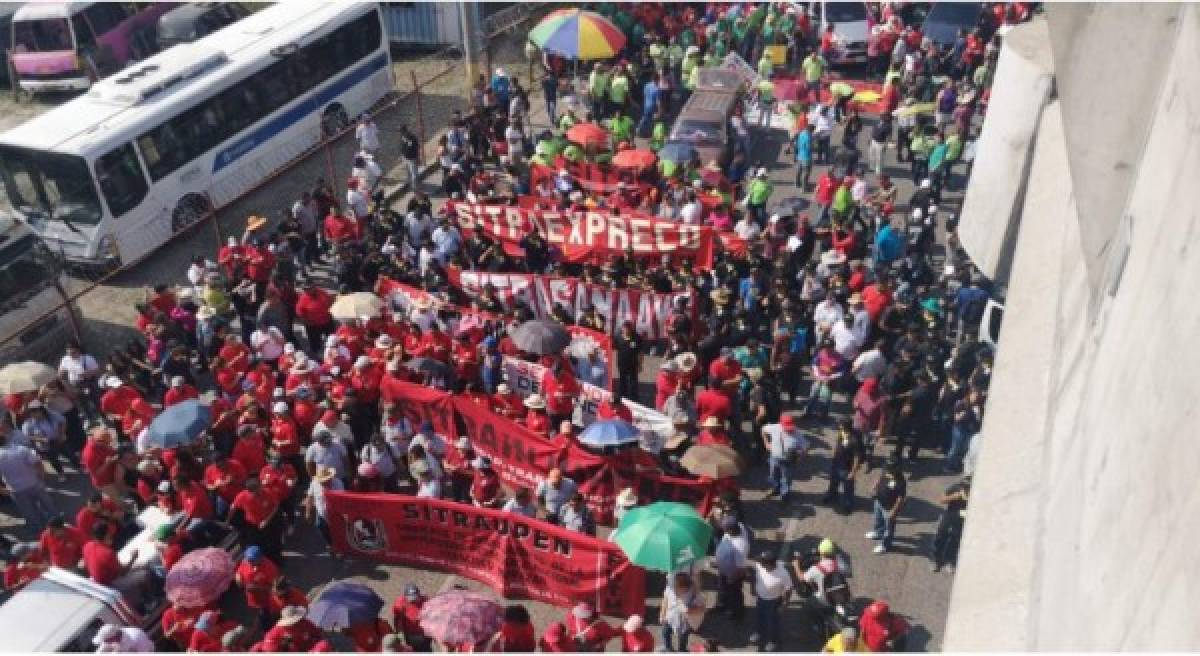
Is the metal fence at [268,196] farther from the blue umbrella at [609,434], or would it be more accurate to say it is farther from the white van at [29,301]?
the blue umbrella at [609,434]

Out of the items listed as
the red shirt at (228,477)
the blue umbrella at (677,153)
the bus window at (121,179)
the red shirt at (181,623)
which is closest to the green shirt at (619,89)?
the blue umbrella at (677,153)

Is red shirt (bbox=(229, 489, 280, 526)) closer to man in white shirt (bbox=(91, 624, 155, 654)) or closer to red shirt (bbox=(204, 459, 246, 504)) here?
red shirt (bbox=(204, 459, 246, 504))

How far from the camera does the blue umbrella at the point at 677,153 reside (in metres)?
19.1

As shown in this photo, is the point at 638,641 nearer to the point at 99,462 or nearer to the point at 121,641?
the point at 121,641

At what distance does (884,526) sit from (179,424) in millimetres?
8282

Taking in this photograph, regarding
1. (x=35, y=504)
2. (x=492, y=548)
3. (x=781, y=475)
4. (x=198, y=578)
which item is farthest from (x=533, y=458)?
(x=35, y=504)

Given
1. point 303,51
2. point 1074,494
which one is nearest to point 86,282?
point 303,51

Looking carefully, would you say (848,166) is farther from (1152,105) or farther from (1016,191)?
(1152,105)

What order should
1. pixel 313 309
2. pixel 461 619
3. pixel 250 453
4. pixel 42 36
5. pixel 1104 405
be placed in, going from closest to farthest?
pixel 1104 405 → pixel 461 619 → pixel 250 453 → pixel 313 309 → pixel 42 36

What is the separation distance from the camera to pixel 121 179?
1864 cm

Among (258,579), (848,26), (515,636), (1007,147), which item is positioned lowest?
(258,579)

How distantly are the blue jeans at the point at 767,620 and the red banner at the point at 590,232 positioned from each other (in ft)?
21.3

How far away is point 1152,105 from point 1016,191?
533 centimetres

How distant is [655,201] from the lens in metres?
18.1
